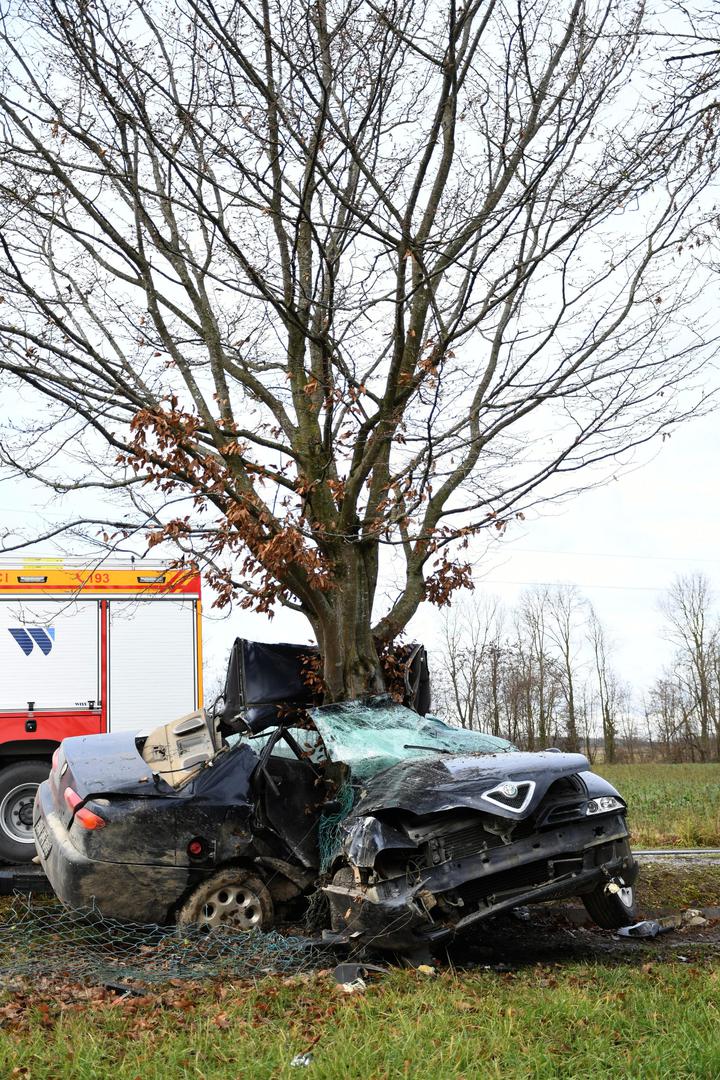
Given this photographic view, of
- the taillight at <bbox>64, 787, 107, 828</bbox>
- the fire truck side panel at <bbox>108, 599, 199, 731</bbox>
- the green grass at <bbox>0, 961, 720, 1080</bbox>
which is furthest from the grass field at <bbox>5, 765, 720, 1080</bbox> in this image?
the fire truck side panel at <bbox>108, 599, 199, 731</bbox>

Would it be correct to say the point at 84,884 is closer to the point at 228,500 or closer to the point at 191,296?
the point at 228,500

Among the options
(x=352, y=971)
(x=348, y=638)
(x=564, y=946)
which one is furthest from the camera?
(x=348, y=638)

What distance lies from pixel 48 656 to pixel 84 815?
4.87 metres

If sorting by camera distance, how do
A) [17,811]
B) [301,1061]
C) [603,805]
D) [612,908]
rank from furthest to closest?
1. [17,811]
2. [612,908]
3. [603,805]
4. [301,1061]

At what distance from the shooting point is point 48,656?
11086mm

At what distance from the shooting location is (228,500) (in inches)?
339

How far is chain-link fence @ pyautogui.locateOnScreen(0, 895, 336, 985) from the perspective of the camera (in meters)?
5.69

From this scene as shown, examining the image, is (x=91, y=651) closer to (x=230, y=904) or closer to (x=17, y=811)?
(x=17, y=811)

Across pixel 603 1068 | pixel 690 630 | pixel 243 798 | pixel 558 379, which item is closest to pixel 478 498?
pixel 558 379

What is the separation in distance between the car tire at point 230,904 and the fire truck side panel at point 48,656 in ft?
15.7

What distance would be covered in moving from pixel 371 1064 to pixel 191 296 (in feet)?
23.8

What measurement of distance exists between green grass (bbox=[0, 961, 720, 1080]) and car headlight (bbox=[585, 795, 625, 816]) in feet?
3.37

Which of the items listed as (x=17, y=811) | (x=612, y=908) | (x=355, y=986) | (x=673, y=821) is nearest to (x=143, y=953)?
(x=355, y=986)

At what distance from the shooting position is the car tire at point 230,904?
6.55 meters
